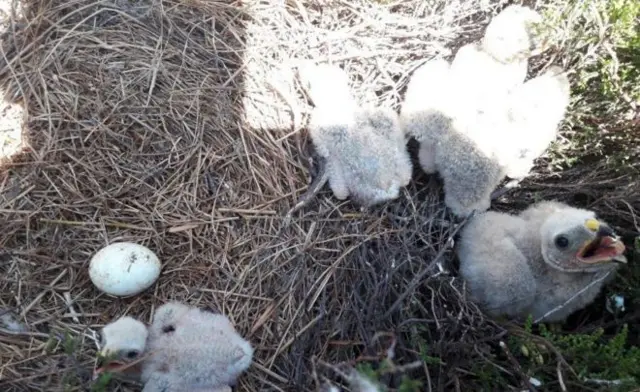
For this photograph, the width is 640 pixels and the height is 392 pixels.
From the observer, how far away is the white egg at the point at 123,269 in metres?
2.06

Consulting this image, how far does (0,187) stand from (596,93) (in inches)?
83.7

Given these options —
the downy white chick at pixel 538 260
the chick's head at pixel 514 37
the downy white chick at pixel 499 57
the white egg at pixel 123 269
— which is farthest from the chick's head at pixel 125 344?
the chick's head at pixel 514 37

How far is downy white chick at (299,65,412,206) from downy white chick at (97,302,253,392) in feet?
2.17

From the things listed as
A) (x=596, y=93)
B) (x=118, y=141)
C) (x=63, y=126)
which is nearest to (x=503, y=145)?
(x=596, y=93)

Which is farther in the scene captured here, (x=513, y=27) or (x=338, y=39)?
(x=338, y=39)

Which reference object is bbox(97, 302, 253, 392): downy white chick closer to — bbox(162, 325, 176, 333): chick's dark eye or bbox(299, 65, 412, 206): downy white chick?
bbox(162, 325, 176, 333): chick's dark eye

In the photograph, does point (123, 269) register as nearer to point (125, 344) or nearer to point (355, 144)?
point (125, 344)

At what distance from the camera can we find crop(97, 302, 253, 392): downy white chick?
195cm

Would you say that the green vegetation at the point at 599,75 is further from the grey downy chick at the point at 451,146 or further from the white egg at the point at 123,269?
the white egg at the point at 123,269

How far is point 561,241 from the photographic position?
212 centimetres

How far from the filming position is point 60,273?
2174 mm

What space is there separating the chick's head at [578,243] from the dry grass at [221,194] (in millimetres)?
317

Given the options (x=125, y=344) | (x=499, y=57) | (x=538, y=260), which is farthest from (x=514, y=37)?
(x=125, y=344)

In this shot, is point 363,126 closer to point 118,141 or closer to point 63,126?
point 118,141
